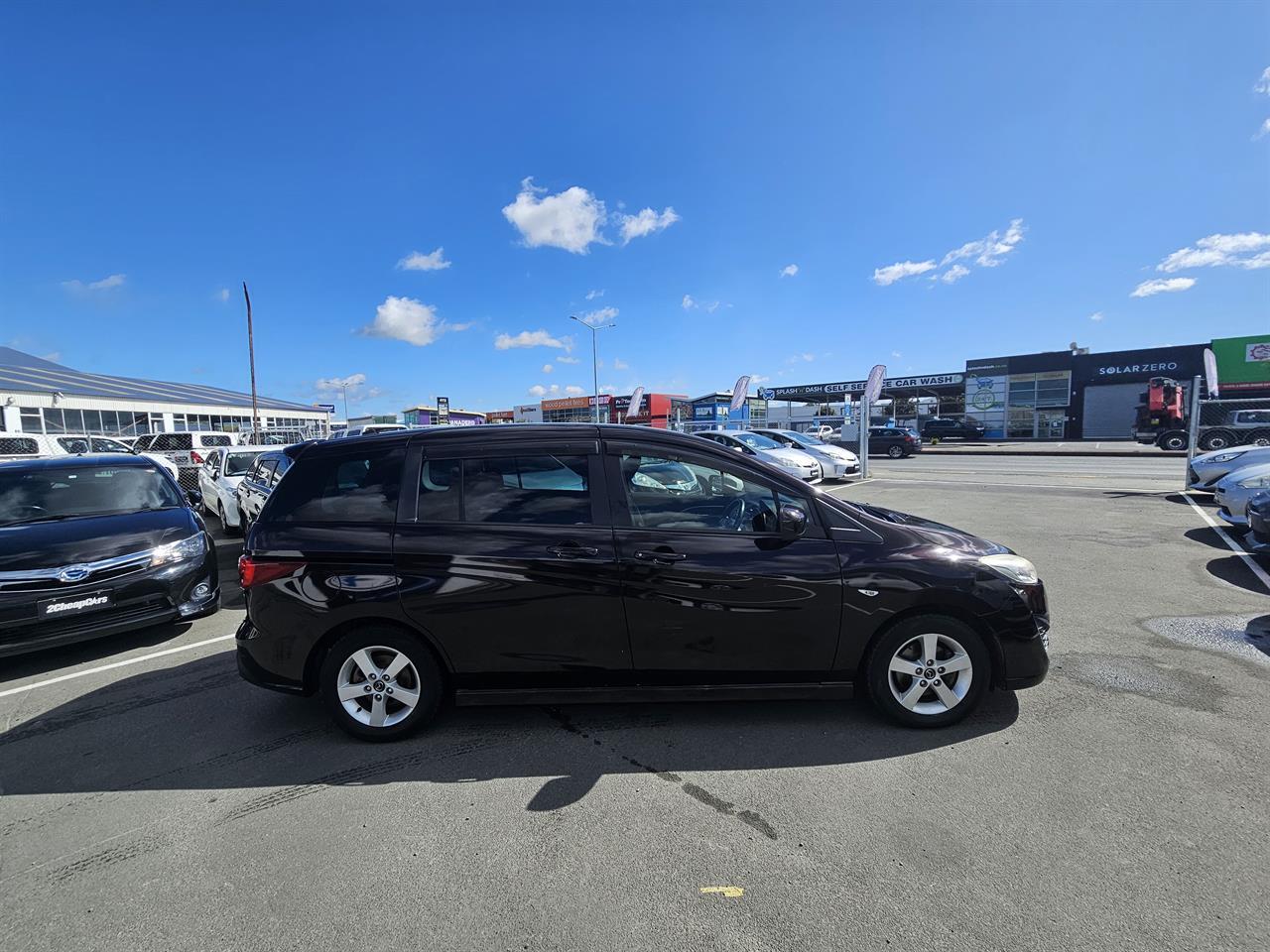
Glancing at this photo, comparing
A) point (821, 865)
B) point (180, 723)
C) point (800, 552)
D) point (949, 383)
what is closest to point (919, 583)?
point (800, 552)

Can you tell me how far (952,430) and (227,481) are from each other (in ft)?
137

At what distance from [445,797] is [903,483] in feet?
52.2

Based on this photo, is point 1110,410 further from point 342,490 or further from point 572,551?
point 342,490

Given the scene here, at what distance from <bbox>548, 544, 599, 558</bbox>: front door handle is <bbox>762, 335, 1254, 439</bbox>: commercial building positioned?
32.8m

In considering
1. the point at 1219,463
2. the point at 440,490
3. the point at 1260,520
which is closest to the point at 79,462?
the point at 440,490

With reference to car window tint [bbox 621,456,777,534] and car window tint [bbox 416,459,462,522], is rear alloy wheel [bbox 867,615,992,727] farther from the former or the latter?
car window tint [bbox 416,459,462,522]

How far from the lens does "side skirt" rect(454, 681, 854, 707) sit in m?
3.25

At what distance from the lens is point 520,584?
10.5 feet

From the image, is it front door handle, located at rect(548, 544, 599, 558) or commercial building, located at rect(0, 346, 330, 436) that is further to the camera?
commercial building, located at rect(0, 346, 330, 436)

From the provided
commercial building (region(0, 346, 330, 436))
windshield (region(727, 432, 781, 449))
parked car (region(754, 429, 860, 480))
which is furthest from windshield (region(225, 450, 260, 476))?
commercial building (region(0, 346, 330, 436))

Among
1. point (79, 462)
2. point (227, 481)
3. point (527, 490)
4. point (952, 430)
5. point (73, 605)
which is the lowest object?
point (73, 605)

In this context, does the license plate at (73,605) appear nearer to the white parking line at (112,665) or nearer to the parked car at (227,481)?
the white parking line at (112,665)

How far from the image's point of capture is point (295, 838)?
2541mm

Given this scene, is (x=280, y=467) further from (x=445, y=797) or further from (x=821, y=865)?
(x=821, y=865)
